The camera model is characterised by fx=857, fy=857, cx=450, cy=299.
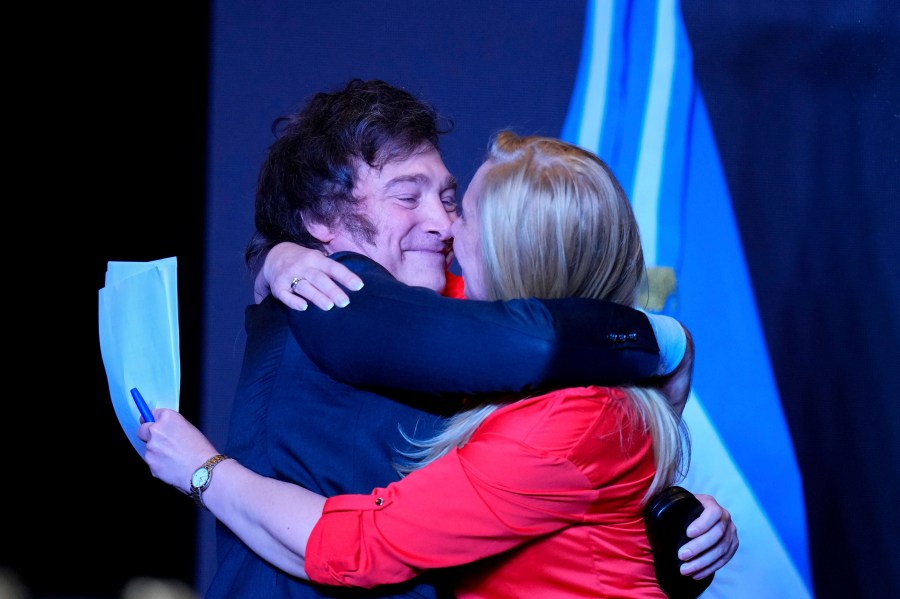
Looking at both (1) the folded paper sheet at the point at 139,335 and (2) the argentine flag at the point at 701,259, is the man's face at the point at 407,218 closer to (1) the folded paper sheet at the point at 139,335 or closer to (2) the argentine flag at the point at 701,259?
(1) the folded paper sheet at the point at 139,335

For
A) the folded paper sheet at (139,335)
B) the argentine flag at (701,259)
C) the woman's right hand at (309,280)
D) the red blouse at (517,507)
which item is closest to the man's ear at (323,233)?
the woman's right hand at (309,280)

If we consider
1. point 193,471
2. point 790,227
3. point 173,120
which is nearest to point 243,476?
point 193,471

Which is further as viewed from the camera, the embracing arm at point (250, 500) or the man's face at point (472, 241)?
the man's face at point (472, 241)

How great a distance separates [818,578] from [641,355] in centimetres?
165

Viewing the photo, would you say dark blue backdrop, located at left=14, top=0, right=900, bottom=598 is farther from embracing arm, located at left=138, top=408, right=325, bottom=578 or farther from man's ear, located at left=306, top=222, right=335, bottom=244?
embracing arm, located at left=138, top=408, right=325, bottom=578

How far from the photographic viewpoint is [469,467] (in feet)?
3.20

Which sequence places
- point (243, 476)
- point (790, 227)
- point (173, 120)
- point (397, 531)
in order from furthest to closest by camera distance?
1. point (790, 227)
2. point (173, 120)
3. point (243, 476)
4. point (397, 531)

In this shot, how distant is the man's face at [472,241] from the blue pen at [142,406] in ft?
1.59

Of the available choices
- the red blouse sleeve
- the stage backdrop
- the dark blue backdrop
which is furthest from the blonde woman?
the stage backdrop

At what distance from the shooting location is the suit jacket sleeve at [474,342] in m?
0.95

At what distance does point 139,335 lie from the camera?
1223 mm

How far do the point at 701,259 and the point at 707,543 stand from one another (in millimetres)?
1280

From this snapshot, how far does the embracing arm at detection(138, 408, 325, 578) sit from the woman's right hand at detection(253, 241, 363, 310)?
226mm

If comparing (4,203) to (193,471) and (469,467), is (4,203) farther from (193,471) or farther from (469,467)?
(469,467)
